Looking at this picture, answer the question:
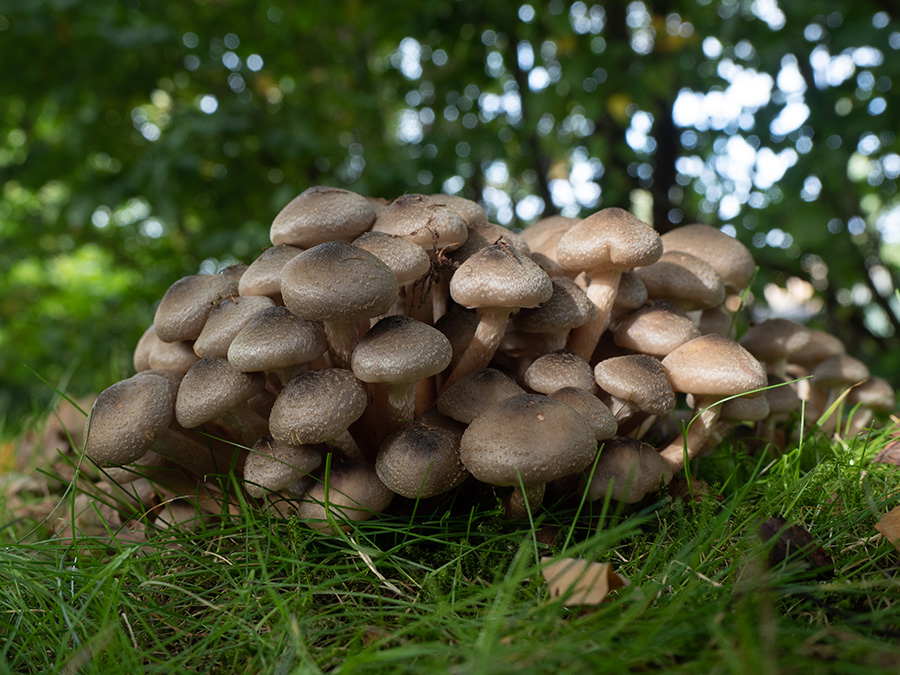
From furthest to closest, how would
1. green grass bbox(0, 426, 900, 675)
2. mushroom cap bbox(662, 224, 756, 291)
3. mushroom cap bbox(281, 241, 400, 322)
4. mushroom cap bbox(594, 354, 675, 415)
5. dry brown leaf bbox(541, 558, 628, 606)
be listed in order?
mushroom cap bbox(662, 224, 756, 291) → mushroom cap bbox(594, 354, 675, 415) → mushroom cap bbox(281, 241, 400, 322) → dry brown leaf bbox(541, 558, 628, 606) → green grass bbox(0, 426, 900, 675)

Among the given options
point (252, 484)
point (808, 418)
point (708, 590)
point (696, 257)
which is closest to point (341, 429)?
point (252, 484)

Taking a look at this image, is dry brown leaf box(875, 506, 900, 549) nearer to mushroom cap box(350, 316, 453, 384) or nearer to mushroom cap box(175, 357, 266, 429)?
mushroom cap box(350, 316, 453, 384)

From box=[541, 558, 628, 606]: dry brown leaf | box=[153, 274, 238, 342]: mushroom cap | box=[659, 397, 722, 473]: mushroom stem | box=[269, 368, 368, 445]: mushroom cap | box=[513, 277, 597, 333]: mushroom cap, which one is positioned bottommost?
box=[659, 397, 722, 473]: mushroom stem

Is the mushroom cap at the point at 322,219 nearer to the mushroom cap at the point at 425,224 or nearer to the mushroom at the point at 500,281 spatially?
the mushroom cap at the point at 425,224

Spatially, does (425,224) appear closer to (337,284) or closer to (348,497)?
(337,284)

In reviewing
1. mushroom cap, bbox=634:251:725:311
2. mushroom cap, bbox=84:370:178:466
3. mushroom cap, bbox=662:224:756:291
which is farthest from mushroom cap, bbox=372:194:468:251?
mushroom cap, bbox=662:224:756:291

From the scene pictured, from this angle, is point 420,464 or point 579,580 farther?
point 420,464

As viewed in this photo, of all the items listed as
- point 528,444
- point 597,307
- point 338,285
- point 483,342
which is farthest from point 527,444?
point 597,307
